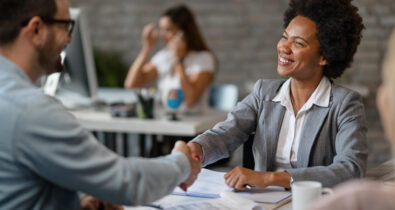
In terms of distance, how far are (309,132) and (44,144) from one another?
91 centimetres

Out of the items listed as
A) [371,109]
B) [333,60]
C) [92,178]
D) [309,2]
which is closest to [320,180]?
[333,60]

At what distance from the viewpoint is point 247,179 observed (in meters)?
1.53

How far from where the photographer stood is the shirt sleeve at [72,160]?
1.02m

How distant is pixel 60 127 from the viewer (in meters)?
1.04

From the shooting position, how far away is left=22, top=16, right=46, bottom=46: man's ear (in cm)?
111

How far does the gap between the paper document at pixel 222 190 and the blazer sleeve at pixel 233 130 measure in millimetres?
116

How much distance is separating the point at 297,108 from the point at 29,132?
3.19ft

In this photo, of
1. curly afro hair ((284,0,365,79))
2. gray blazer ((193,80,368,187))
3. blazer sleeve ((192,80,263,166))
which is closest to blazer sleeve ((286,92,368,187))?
gray blazer ((193,80,368,187))

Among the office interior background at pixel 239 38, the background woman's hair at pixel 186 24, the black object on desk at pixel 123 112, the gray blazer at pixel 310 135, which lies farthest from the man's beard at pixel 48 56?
the office interior background at pixel 239 38

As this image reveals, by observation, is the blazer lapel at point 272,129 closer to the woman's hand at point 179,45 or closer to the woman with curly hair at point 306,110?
the woman with curly hair at point 306,110

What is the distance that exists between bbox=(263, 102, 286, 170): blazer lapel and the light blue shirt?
2.21ft

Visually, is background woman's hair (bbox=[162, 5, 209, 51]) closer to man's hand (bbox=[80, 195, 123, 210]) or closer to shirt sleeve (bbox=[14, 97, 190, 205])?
man's hand (bbox=[80, 195, 123, 210])

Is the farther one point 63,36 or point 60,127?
point 63,36

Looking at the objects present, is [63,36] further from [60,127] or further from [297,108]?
[297,108]
